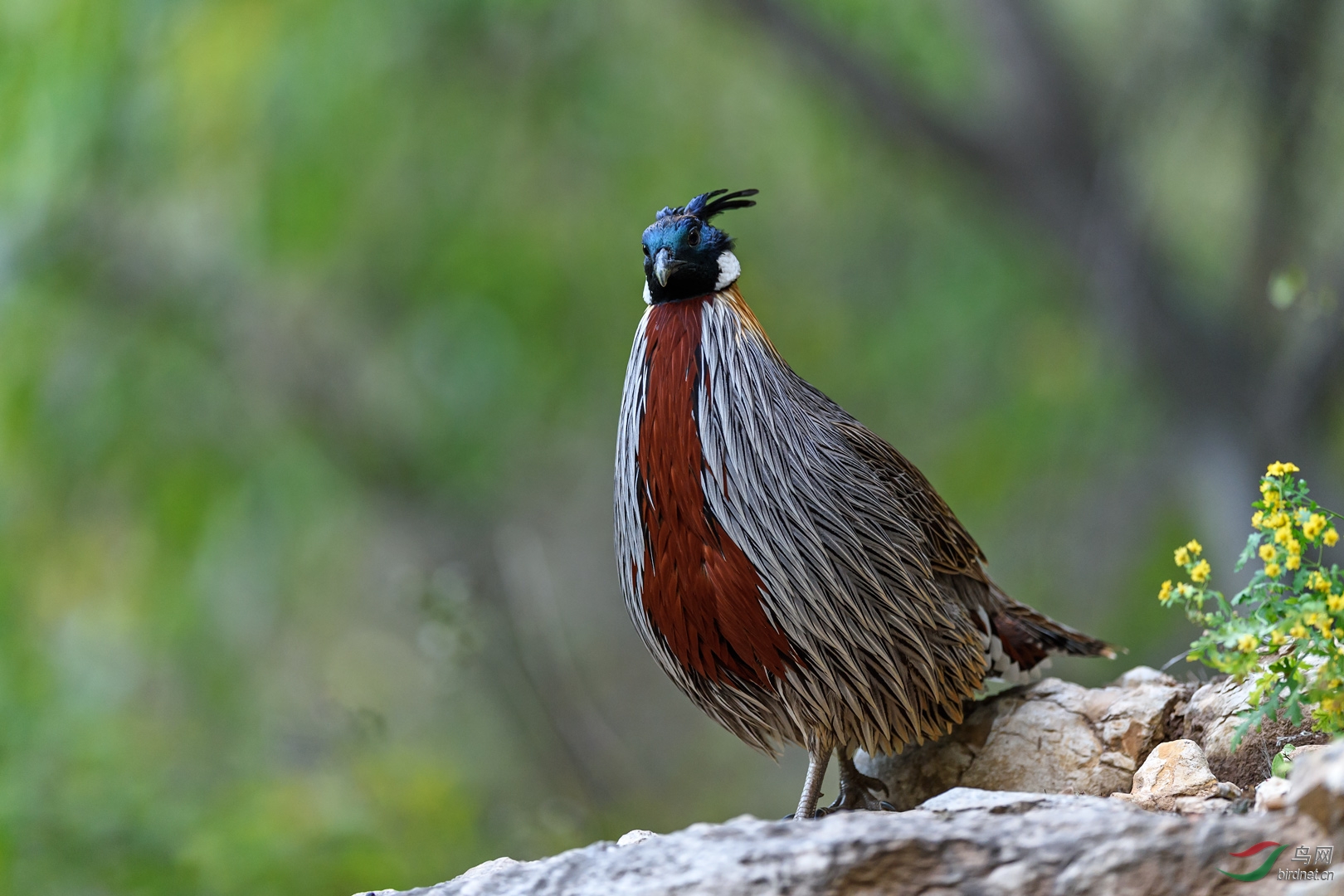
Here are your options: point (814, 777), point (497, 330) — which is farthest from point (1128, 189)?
point (814, 777)

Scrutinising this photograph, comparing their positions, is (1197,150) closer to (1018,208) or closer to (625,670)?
(1018,208)

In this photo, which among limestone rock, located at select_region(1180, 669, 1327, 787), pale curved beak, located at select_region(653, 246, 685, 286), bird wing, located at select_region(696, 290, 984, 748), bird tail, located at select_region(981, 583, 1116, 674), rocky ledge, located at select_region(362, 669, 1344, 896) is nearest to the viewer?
rocky ledge, located at select_region(362, 669, 1344, 896)

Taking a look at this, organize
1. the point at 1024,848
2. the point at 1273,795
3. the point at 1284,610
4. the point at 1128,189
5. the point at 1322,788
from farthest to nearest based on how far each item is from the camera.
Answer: the point at 1128,189 < the point at 1284,610 < the point at 1273,795 < the point at 1024,848 < the point at 1322,788

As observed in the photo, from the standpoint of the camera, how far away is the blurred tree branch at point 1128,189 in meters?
6.98

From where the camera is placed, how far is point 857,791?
3.97 meters

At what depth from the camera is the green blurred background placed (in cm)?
655

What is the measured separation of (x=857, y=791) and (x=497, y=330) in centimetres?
421

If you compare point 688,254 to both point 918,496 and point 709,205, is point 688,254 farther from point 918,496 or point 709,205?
point 918,496

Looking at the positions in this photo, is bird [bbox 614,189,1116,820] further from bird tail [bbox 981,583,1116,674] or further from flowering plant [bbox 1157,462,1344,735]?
flowering plant [bbox 1157,462,1344,735]

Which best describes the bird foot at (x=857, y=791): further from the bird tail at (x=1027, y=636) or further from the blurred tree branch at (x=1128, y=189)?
the blurred tree branch at (x=1128, y=189)

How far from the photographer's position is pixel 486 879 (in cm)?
277

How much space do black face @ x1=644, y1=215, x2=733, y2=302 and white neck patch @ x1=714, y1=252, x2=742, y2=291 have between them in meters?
0.01

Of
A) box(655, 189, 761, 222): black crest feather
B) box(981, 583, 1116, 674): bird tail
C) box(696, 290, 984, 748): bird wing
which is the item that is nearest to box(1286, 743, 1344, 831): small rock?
box(696, 290, 984, 748): bird wing

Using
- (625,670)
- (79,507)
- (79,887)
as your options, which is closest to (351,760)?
(79,887)
